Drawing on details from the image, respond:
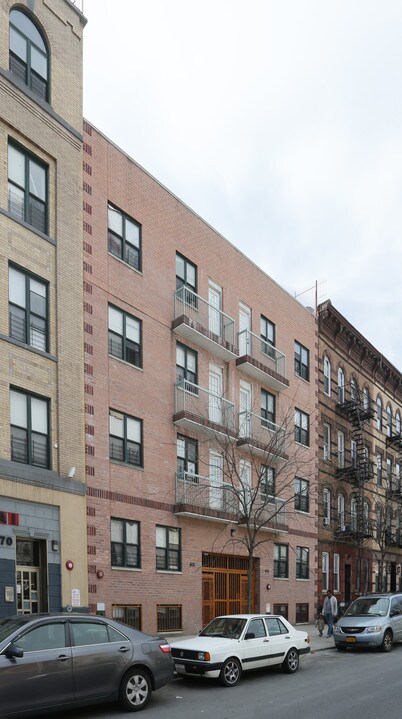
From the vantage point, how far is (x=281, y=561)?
29750mm

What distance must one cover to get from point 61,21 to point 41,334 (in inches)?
347

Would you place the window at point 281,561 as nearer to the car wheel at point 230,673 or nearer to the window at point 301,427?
the window at point 301,427

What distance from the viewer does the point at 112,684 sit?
1154 cm

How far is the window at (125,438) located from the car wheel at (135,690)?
370 inches

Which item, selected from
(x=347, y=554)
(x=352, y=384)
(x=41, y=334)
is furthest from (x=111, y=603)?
(x=352, y=384)

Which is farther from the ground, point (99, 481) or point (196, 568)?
point (99, 481)

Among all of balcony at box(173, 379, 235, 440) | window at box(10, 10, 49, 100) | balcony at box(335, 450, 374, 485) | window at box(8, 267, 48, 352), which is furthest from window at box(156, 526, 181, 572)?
balcony at box(335, 450, 374, 485)

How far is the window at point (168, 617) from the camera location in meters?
22.2

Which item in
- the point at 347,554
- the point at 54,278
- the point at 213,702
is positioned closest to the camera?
the point at 213,702

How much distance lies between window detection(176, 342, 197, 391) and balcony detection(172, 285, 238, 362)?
0.38 m

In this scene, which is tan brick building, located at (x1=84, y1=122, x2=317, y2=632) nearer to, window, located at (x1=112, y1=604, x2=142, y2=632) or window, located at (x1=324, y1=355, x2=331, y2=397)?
window, located at (x1=112, y1=604, x2=142, y2=632)

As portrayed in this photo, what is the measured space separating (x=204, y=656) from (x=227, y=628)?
1.53 meters

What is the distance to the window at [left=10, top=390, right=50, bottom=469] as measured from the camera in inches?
697

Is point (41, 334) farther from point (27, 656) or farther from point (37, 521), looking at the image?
point (27, 656)
